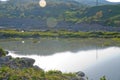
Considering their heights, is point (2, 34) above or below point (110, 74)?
above

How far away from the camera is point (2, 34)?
393 ft

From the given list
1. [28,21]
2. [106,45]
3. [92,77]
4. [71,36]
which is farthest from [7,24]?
[92,77]

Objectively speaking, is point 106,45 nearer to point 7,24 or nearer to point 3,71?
point 3,71

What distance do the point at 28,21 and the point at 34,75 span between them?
485ft

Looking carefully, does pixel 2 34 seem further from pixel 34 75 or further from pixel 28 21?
pixel 34 75

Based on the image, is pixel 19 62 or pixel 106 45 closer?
pixel 19 62

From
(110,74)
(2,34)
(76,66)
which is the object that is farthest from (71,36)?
(110,74)

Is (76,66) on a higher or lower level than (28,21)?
lower

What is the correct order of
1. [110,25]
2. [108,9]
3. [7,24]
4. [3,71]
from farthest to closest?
[108,9]
[7,24]
[110,25]
[3,71]

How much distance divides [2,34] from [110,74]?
83287 millimetres

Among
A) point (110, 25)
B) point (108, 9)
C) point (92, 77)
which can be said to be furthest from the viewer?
point (108, 9)

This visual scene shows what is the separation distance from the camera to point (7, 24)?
17450 cm

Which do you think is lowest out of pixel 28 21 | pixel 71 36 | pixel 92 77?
pixel 92 77

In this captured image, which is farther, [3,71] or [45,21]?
[45,21]
